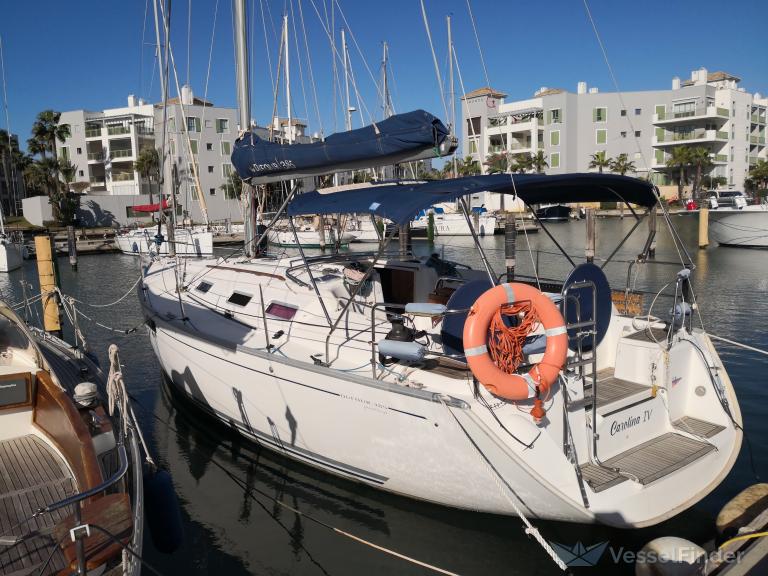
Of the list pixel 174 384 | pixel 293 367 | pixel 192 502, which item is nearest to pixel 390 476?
pixel 293 367

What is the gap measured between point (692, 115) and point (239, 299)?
6393 centimetres

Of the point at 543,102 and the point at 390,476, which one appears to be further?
the point at 543,102

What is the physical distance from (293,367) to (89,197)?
4922 centimetres

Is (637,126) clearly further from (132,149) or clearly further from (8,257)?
(8,257)

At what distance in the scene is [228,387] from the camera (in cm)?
734

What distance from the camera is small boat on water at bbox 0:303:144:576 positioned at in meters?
3.92

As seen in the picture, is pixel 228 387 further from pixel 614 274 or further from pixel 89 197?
pixel 89 197

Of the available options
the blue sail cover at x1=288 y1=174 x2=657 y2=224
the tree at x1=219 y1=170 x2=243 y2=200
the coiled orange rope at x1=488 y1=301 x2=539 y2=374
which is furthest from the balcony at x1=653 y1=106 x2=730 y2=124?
the coiled orange rope at x1=488 y1=301 x2=539 y2=374

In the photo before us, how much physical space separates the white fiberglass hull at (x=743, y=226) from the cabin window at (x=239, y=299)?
100 feet

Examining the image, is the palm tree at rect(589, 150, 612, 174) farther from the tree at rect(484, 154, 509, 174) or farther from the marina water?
the marina water

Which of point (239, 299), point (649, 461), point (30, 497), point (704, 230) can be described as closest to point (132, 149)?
point (704, 230)

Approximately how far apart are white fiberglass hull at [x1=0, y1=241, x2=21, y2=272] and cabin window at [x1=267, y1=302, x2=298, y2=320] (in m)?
26.2

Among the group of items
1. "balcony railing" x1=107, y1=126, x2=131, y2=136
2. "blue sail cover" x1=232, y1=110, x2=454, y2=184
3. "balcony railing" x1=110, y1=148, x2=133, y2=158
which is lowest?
"blue sail cover" x1=232, y1=110, x2=454, y2=184

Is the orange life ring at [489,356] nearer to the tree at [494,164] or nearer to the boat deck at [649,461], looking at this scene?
the boat deck at [649,461]
